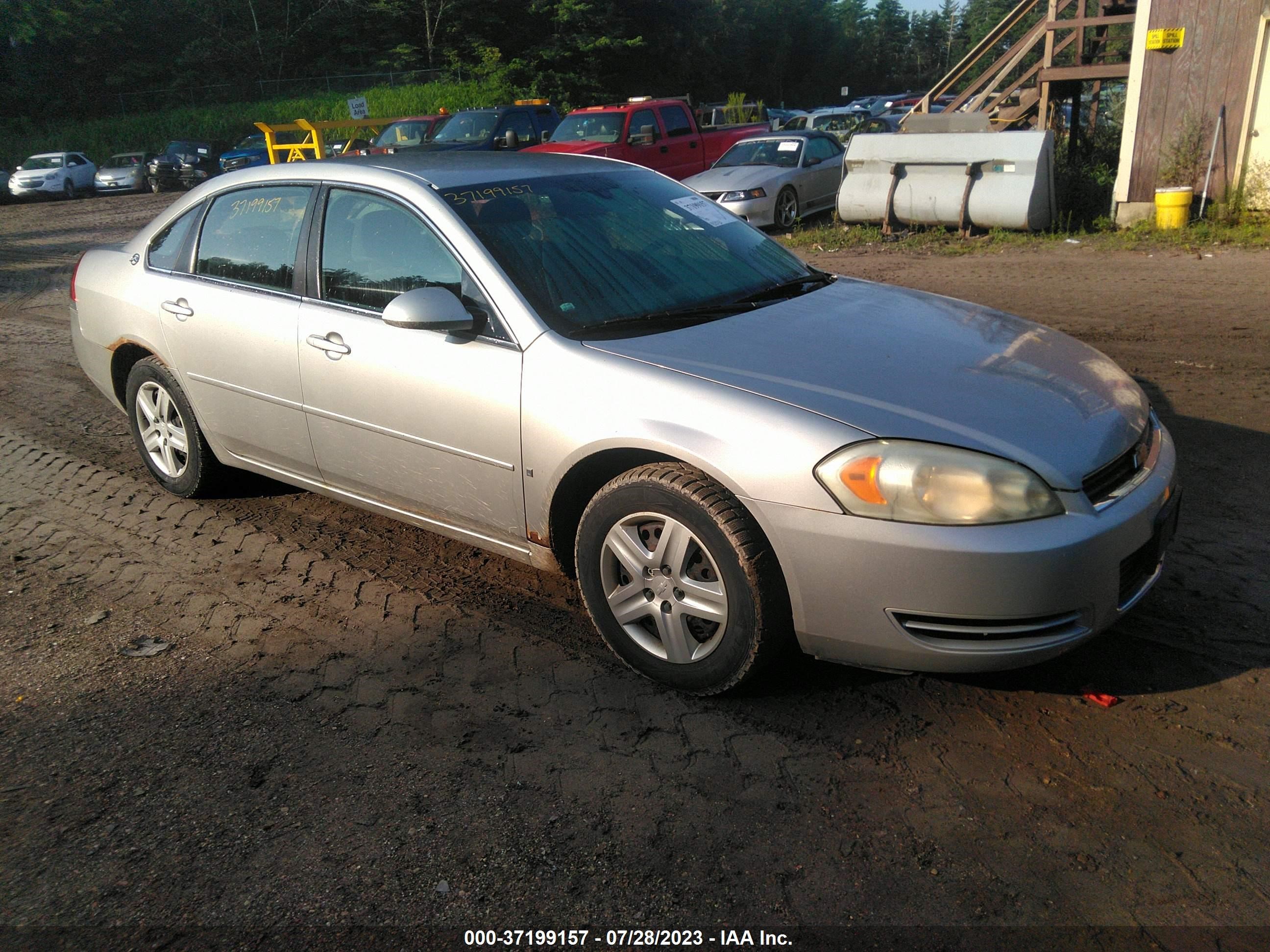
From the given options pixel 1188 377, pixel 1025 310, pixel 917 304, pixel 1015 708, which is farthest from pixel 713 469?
pixel 1025 310

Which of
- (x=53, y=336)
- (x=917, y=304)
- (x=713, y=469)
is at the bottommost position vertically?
(x=53, y=336)

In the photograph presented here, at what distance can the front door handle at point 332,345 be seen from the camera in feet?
12.8

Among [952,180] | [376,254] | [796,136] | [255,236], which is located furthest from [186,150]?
[376,254]

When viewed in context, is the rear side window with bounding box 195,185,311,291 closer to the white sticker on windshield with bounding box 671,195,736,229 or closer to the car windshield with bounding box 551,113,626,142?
the white sticker on windshield with bounding box 671,195,736,229

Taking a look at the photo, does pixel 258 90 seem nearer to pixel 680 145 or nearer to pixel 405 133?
pixel 405 133

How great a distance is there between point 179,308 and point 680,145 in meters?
14.0

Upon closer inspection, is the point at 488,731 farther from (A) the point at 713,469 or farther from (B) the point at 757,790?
(A) the point at 713,469

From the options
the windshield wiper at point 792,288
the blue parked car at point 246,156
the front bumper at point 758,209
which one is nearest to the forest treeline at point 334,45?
the blue parked car at point 246,156

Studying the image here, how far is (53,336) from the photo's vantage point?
9.91m

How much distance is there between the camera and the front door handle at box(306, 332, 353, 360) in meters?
3.91

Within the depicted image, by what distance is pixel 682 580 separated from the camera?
3.12m

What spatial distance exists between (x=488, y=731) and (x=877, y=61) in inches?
3583

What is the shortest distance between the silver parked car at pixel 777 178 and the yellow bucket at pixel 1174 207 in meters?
4.34

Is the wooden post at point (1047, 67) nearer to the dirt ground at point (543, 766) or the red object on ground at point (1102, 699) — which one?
the dirt ground at point (543, 766)
